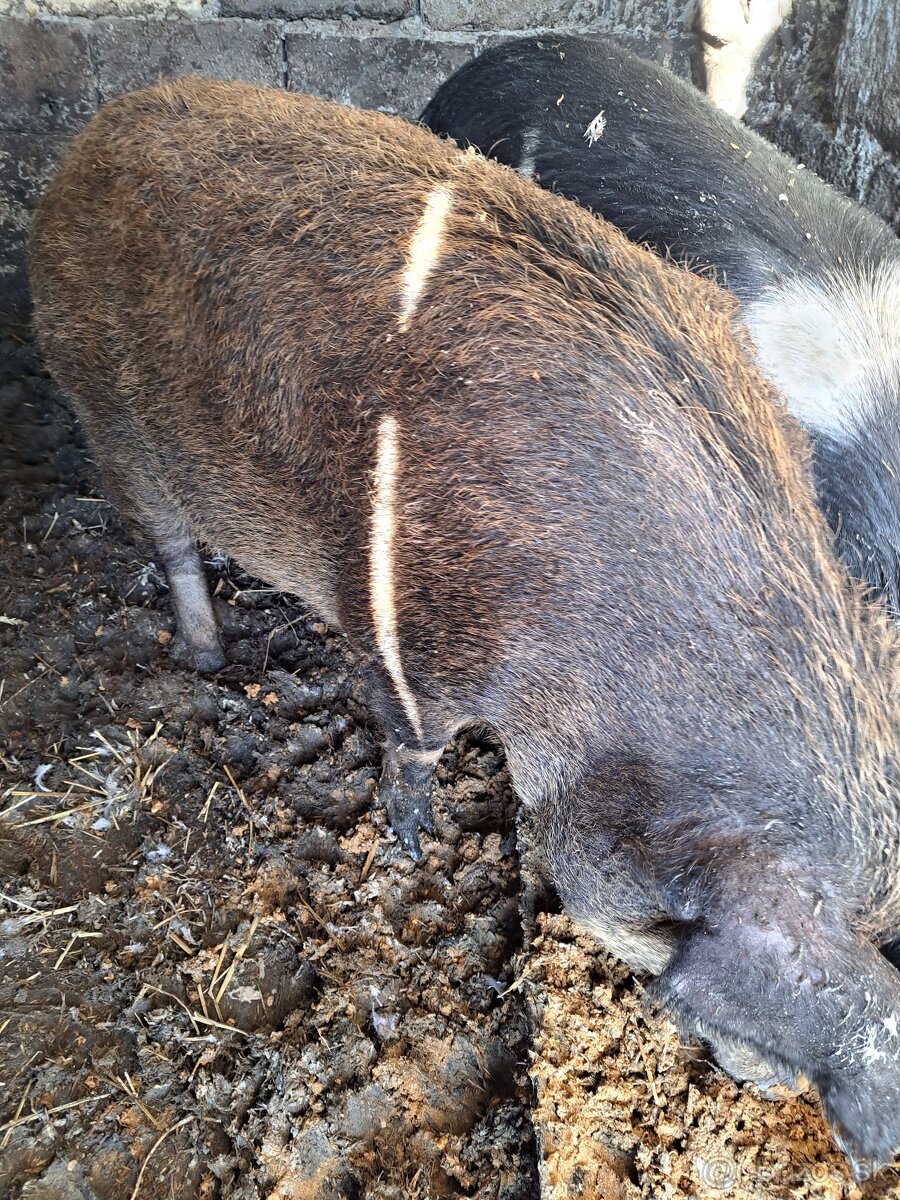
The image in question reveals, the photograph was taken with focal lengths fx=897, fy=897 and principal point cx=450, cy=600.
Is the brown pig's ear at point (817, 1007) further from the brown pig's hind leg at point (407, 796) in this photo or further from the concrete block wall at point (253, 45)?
the concrete block wall at point (253, 45)

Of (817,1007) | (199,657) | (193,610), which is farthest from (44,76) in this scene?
(817,1007)

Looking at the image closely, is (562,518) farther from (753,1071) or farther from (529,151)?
(529,151)

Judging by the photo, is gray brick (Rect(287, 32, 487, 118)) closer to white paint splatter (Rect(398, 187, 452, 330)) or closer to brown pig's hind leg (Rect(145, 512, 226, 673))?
brown pig's hind leg (Rect(145, 512, 226, 673))

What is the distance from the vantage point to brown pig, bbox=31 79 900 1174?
1.36 metres

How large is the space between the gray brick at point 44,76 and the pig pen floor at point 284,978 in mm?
1778

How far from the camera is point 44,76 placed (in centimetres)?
324

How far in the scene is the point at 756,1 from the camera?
3.12 meters

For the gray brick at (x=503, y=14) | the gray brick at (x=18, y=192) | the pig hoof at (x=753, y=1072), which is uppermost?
the gray brick at (x=503, y=14)

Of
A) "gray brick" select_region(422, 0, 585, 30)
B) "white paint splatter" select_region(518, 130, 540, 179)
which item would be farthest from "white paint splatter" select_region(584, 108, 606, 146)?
"gray brick" select_region(422, 0, 585, 30)

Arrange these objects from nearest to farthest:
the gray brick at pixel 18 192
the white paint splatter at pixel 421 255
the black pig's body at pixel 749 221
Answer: the white paint splatter at pixel 421 255 → the black pig's body at pixel 749 221 → the gray brick at pixel 18 192

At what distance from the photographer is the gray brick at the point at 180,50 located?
3.21 meters

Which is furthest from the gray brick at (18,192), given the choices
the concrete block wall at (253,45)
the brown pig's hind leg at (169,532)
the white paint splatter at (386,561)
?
the white paint splatter at (386,561)

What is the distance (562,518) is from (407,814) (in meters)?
1.11

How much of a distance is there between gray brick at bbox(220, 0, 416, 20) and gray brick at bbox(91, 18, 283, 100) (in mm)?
34
